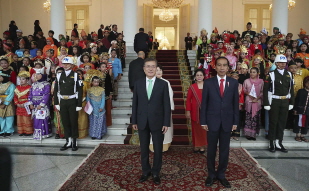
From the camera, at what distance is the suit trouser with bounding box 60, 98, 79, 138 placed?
18.3 ft

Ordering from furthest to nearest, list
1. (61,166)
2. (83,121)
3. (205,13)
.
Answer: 1. (205,13)
2. (83,121)
3. (61,166)

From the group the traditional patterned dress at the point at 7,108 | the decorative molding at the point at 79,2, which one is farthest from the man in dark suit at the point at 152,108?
the decorative molding at the point at 79,2

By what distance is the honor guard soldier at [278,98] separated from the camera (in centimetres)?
543

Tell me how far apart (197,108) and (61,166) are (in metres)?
2.74

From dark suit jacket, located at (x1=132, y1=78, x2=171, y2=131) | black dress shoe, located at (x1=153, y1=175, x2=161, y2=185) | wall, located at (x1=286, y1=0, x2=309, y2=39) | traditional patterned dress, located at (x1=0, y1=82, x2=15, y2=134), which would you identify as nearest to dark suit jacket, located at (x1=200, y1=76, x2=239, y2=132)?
dark suit jacket, located at (x1=132, y1=78, x2=171, y2=131)

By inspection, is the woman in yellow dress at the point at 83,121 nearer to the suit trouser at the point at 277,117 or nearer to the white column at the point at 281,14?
the suit trouser at the point at 277,117

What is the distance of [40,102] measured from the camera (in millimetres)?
6270

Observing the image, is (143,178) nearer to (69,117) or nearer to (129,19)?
(69,117)

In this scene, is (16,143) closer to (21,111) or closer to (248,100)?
(21,111)

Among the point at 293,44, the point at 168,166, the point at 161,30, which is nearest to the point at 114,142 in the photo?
the point at 168,166

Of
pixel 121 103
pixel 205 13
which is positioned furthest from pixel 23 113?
pixel 205 13

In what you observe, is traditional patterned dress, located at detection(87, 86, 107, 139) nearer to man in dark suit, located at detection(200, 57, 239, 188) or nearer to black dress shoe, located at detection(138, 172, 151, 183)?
black dress shoe, located at detection(138, 172, 151, 183)

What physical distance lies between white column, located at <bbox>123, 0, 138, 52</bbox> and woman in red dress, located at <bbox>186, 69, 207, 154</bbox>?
279 inches

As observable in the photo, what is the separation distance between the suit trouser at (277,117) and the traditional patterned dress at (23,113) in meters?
5.60
